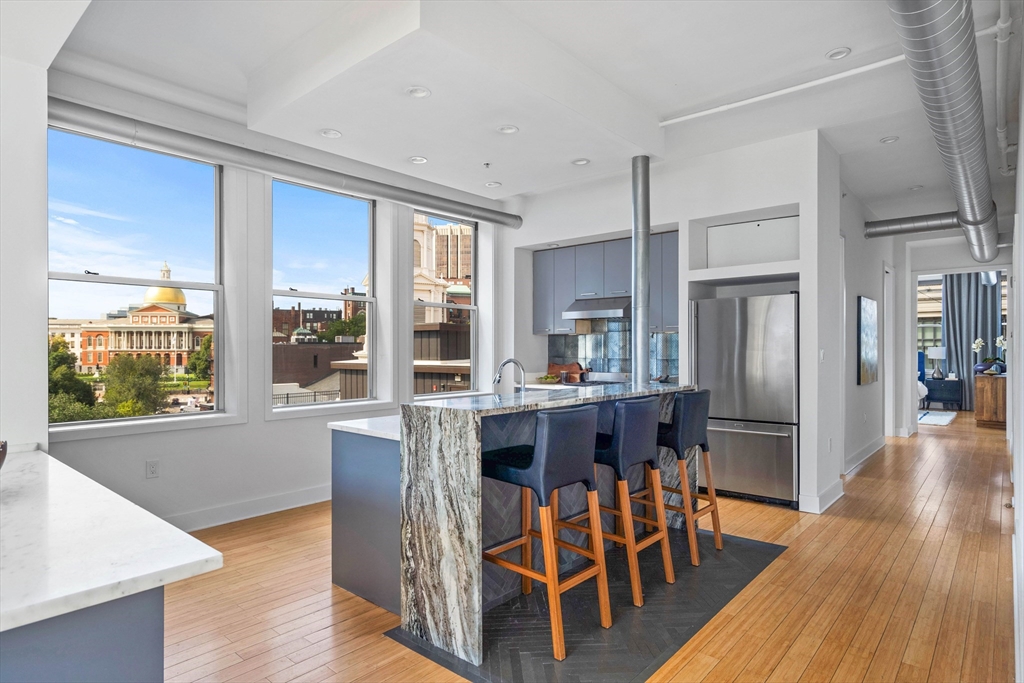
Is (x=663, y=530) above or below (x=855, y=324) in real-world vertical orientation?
below

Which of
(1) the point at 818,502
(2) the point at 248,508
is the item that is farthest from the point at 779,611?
(2) the point at 248,508

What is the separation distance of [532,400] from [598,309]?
11.0 ft

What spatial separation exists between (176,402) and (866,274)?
274 inches

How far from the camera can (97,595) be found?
3.07 ft

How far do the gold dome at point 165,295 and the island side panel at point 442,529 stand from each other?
2.49 metres

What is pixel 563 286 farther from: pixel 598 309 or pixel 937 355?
pixel 937 355

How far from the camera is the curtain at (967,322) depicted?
11.3 m

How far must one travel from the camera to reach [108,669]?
3.29 feet

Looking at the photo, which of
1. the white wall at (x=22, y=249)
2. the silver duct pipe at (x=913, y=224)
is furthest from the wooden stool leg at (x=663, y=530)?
the silver duct pipe at (x=913, y=224)

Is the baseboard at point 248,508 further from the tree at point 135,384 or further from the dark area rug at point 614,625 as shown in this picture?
the dark area rug at point 614,625

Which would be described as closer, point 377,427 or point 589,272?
point 377,427

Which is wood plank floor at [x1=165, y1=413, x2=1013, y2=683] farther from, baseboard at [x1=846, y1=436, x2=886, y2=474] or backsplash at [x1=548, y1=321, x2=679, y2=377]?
backsplash at [x1=548, y1=321, x2=679, y2=377]

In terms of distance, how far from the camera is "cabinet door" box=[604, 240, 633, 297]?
5898 millimetres

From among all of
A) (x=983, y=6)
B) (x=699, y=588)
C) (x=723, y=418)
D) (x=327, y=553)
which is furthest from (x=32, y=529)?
(x=723, y=418)
